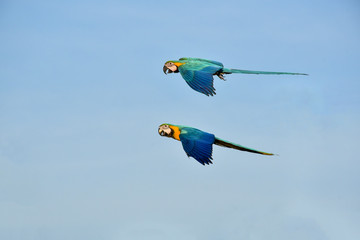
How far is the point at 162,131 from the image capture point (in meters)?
31.3

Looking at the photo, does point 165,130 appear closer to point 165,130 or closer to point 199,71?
point 165,130

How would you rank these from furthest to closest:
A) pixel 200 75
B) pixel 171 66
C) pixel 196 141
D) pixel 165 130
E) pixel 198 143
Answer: pixel 171 66, pixel 200 75, pixel 165 130, pixel 196 141, pixel 198 143

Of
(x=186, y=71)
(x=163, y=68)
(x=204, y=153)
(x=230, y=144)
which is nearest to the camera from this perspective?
(x=204, y=153)

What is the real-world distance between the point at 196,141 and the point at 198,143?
0.61 ft

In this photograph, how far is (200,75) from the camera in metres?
32.3

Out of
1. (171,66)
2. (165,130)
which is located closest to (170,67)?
(171,66)

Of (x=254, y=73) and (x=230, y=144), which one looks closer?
(x=230, y=144)

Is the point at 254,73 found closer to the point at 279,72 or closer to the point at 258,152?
the point at 279,72

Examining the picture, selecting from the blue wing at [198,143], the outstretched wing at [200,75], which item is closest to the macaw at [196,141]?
the blue wing at [198,143]

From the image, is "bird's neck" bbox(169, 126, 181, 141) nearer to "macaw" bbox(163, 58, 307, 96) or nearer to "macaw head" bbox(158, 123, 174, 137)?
"macaw head" bbox(158, 123, 174, 137)

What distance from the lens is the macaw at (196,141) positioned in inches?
1115

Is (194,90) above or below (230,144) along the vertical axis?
above

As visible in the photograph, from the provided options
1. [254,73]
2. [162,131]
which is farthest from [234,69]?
[162,131]

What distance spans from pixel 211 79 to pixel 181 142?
365cm
